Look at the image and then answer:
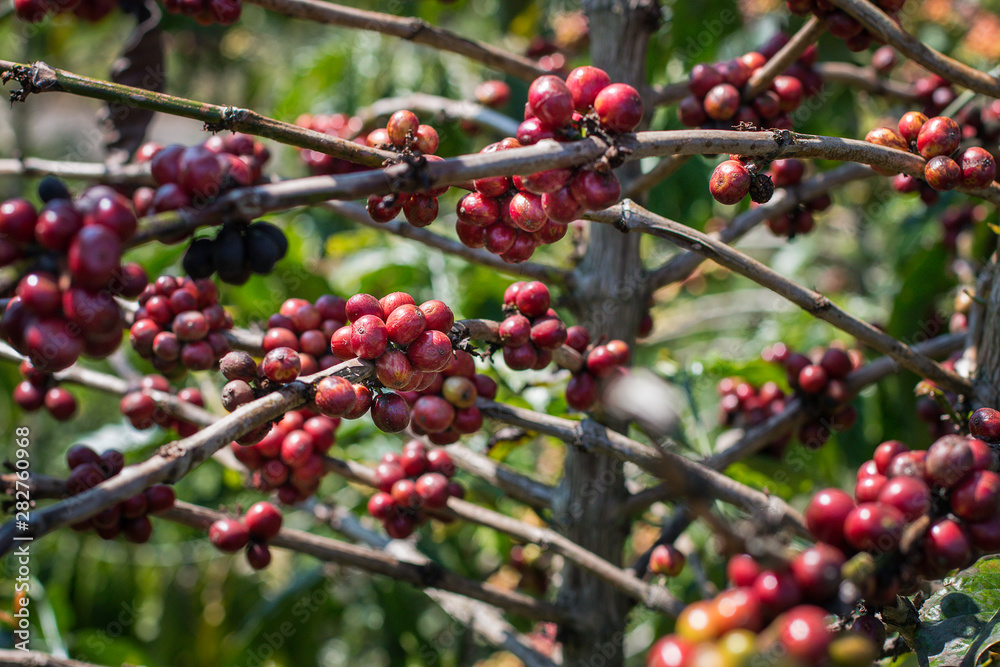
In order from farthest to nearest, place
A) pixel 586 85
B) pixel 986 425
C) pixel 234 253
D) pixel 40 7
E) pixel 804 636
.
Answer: pixel 40 7, pixel 986 425, pixel 586 85, pixel 234 253, pixel 804 636

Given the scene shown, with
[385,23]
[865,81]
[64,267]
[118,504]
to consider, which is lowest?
[118,504]

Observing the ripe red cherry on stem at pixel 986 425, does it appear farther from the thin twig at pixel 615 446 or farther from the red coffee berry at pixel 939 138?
the red coffee berry at pixel 939 138

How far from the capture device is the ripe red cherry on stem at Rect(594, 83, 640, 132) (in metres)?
1.36

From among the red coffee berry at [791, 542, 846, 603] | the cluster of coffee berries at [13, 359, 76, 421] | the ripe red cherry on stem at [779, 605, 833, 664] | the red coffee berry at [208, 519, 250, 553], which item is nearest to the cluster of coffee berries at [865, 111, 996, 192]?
the red coffee berry at [791, 542, 846, 603]

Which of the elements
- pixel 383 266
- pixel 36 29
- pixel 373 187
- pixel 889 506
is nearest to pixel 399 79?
pixel 383 266

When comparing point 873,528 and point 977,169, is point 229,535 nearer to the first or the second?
point 873,528

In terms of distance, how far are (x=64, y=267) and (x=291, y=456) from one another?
1.10 m

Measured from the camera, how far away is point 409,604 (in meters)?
3.71

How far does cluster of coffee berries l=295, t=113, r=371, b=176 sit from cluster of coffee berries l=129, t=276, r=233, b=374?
0.76 meters

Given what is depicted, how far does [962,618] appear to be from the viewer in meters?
1.58

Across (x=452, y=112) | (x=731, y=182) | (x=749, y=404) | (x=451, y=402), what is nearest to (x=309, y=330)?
(x=451, y=402)

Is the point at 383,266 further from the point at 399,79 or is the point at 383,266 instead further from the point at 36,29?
the point at 36,29

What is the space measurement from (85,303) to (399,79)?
3991 millimetres

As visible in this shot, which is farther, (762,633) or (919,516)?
(919,516)
